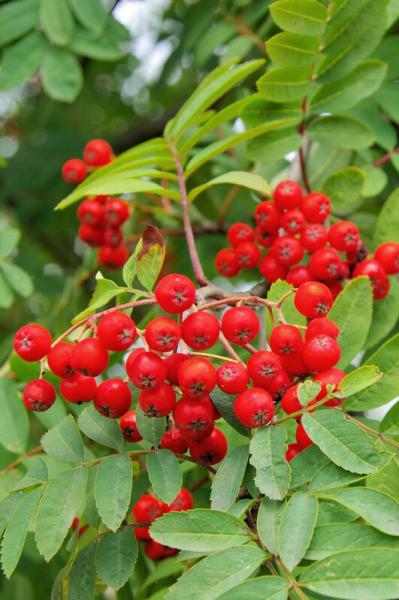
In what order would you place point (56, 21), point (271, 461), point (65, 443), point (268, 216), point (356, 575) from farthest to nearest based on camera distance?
point (56, 21)
point (268, 216)
point (65, 443)
point (271, 461)
point (356, 575)

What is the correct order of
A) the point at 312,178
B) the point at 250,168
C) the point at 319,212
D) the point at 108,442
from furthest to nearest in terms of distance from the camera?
1. the point at 250,168
2. the point at 312,178
3. the point at 319,212
4. the point at 108,442

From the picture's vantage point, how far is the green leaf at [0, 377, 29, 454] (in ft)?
6.06

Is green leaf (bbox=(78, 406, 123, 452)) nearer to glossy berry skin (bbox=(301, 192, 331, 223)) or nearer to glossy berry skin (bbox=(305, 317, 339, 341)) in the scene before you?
glossy berry skin (bbox=(305, 317, 339, 341))

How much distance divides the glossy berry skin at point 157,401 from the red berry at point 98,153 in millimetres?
1018

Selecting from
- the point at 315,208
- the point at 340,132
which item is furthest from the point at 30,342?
the point at 340,132

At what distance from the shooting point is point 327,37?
1.83 meters

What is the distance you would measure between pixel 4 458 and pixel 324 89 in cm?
119

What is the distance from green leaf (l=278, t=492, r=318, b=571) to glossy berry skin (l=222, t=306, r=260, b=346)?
0.97 ft

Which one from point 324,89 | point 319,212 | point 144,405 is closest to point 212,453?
point 144,405

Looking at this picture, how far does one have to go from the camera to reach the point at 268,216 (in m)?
1.84

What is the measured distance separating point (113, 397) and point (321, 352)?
1.18 ft

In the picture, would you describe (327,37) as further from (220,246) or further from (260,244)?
(220,246)

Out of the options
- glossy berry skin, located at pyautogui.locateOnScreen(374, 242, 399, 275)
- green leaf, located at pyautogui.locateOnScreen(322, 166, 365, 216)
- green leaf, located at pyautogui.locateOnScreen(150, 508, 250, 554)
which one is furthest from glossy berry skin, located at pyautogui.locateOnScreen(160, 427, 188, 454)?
green leaf, located at pyautogui.locateOnScreen(322, 166, 365, 216)

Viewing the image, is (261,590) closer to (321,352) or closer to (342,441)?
(342,441)
